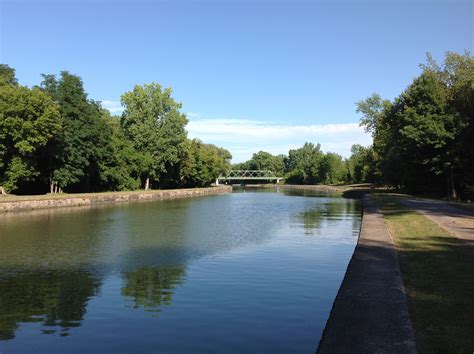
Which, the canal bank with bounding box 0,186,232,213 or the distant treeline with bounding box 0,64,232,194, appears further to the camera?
the distant treeline with bounding box 0,64,232,194

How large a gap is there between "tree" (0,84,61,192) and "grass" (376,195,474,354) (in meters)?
34.6

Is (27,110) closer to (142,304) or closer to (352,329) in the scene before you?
(142,304)

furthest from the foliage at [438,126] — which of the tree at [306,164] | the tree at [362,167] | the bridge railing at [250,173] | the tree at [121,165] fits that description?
the bridge railing at [250,173]

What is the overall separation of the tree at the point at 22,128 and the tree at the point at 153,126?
26366 millimetres

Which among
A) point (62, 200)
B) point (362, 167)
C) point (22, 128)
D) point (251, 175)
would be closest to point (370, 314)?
point (62, 200)

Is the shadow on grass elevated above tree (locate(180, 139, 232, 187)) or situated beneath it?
situated beneath

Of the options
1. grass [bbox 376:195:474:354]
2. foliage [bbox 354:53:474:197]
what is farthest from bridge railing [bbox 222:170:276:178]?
grass [bbox 376:195:474:354]

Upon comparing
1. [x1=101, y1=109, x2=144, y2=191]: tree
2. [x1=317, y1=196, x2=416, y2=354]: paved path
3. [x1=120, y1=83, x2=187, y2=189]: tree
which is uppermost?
[x1=120, y1=83, x2=187, y2=189]: tree

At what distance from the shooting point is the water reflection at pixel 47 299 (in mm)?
8836

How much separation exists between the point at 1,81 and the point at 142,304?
41853 mm

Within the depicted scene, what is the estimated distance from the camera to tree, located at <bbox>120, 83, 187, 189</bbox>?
69.9 metres

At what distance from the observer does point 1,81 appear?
4406 centimetres

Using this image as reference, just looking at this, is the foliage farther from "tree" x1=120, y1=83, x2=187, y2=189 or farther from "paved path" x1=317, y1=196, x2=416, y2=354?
"tree" x1=120, y1=83, x2=187, y2=189

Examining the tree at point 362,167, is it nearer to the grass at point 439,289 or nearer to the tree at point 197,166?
the tree at point 197,166
